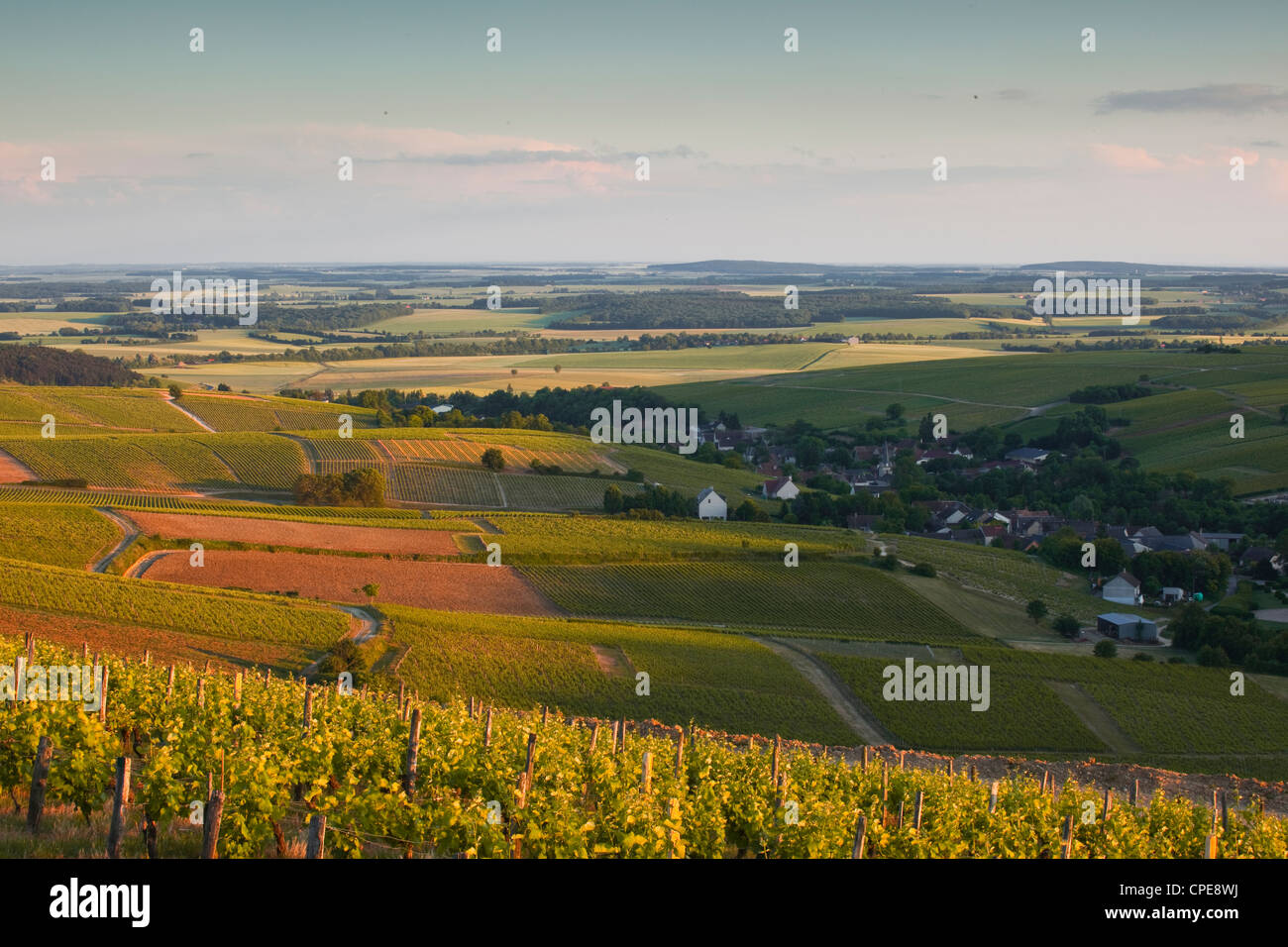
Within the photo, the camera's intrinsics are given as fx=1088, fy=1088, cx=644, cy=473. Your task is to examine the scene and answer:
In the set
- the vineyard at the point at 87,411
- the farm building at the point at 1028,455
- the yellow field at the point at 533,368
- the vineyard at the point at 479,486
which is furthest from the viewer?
the yellow field at the point at 533,368

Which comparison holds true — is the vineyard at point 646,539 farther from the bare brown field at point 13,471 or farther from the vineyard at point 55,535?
the bare brown field at point 13,471

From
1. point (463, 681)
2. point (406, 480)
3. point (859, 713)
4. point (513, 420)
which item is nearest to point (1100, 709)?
point (859, 713)

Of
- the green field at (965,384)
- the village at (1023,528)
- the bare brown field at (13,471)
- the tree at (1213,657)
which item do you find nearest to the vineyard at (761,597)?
the tree at (1213,657)

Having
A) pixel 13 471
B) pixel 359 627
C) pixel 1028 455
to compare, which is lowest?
pixel 359 627

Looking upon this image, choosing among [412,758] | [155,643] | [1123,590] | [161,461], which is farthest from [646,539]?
[412,758]

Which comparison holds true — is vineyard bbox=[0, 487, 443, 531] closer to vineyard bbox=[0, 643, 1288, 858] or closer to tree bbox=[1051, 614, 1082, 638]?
tree bbox=[1051, 614, 1082, 638]

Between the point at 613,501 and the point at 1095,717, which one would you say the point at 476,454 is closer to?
the point at 613,501
